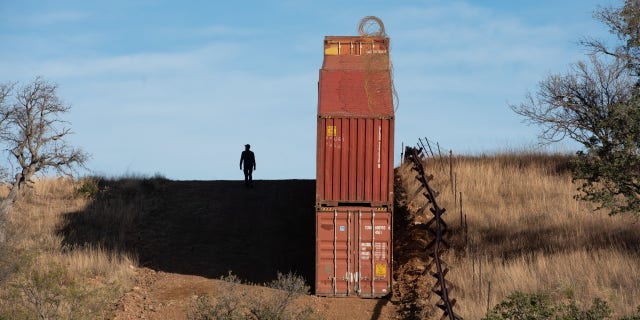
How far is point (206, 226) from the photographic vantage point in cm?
2536

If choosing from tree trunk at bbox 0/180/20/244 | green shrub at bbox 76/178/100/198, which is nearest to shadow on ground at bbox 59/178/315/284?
green shrub at bbox 76/178/100/198

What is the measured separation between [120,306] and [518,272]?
9360mm

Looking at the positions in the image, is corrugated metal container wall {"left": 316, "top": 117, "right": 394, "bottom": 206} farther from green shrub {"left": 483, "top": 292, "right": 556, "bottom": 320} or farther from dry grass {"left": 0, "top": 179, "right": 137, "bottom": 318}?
green shrub {"left": 483, "top": 292, "right": 556, "bottom": 320}

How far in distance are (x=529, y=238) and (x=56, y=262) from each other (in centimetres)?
1306

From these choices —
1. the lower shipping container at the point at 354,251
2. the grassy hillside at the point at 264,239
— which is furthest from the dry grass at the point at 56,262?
the lower shipping container at the point at 354,251

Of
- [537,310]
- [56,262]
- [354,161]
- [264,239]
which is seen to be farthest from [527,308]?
[264,239]

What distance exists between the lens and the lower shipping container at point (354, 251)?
18844mm

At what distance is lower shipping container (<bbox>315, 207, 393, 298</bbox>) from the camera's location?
1884cm

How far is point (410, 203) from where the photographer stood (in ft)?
82.5

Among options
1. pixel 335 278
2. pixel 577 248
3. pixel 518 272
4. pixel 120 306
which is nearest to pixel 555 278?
pixel 518 272

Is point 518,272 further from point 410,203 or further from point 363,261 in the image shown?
point 410,203

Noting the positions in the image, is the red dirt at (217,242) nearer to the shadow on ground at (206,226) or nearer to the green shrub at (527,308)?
the shadow on ground at (206,226)

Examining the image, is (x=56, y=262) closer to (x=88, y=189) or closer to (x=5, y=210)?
(x=5, y=210)

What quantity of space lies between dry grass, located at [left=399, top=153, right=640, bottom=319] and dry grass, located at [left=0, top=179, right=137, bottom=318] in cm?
771
